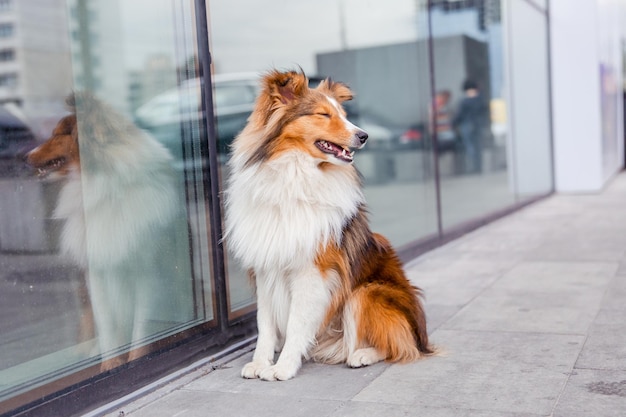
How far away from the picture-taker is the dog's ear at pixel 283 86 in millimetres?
3635

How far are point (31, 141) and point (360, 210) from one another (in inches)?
66.3

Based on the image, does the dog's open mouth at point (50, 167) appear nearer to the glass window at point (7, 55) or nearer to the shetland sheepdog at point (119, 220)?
the shetland sheepdog at point (119, 220)

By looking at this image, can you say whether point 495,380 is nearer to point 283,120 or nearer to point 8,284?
point 283,120

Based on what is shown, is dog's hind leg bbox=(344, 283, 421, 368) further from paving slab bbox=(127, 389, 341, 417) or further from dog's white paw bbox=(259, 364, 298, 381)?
paving slab bbox=(127, 389, 341, 417)

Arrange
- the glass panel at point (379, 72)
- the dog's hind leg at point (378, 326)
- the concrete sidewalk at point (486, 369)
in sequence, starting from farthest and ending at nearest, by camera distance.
→ 1. the glass panel at point (379, 72)
2. the dog's hind leg at point (378, 326)
3. the concrete sidewalk at point (486, 369)

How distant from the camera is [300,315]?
3666 millimetres

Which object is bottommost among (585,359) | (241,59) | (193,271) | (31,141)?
(585,359)

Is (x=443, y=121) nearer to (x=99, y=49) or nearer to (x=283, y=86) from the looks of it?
(x=283, y=86)

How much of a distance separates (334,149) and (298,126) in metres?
0.21

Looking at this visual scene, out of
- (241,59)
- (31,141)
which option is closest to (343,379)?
(31,141)

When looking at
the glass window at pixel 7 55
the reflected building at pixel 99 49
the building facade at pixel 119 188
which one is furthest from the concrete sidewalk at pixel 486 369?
the glass window at pixel 7 55

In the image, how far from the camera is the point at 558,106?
1245 centimetres

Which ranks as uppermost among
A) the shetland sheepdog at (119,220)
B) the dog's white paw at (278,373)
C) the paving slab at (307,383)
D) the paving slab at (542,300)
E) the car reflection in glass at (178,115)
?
the car reflection in glass at (178,115)

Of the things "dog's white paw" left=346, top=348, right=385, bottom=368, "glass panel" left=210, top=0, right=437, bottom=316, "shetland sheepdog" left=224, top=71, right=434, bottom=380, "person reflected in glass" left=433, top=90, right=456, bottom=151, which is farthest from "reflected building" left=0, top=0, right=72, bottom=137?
"person reflected in glass" left=433, top=90, right=456, bottom=151
